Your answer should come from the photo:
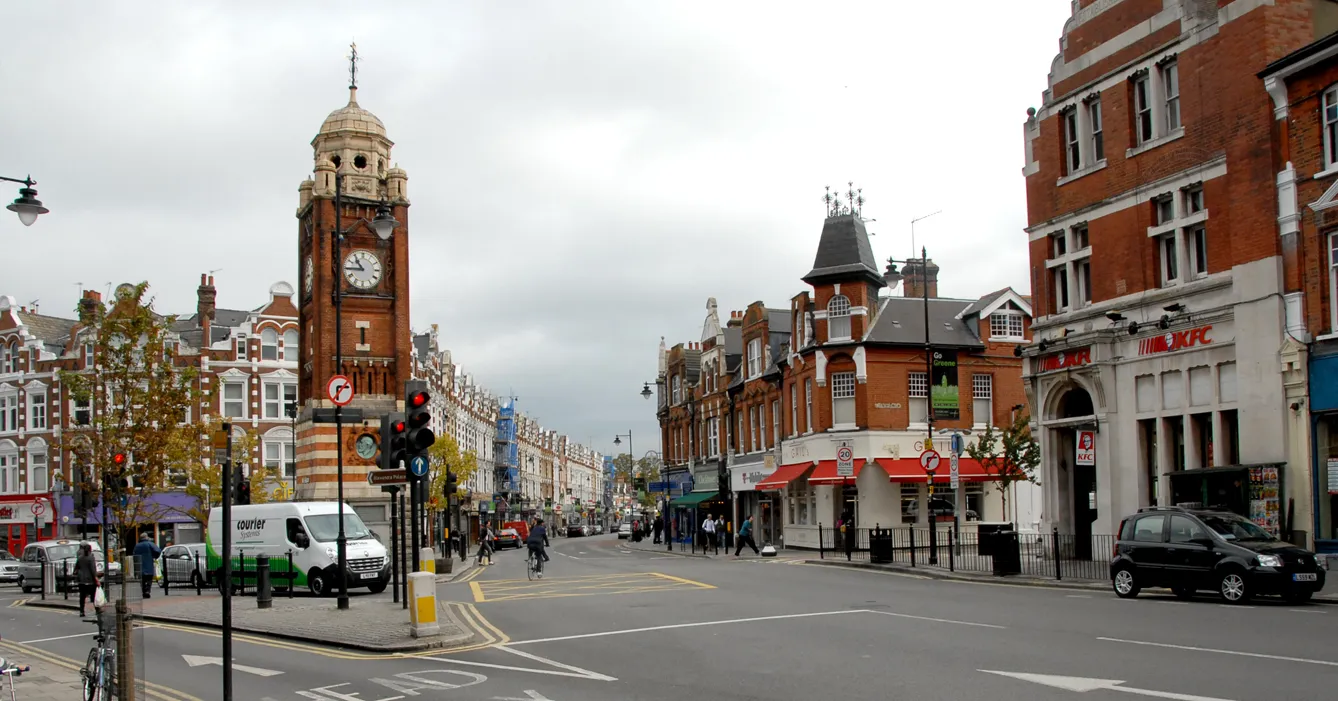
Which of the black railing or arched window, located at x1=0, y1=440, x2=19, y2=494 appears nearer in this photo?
the black railing

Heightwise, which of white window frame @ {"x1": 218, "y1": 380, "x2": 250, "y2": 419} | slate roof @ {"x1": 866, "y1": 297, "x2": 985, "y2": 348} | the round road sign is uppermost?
slate roof @ {"x1": 866, "y1": 297, "x2": 985, "y2": 348}

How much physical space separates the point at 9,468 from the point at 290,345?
1647 cm

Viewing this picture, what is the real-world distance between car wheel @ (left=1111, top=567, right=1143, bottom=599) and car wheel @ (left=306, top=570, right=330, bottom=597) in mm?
19263

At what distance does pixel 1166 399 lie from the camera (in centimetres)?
2819

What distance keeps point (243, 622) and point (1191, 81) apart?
23874mm

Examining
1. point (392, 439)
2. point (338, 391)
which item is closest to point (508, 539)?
point (338, 391)

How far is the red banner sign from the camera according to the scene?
3030cm

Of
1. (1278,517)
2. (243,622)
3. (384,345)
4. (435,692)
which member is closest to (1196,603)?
(1278,517)

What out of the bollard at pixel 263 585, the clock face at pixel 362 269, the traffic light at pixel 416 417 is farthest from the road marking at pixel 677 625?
the clock face at pixel 362 269

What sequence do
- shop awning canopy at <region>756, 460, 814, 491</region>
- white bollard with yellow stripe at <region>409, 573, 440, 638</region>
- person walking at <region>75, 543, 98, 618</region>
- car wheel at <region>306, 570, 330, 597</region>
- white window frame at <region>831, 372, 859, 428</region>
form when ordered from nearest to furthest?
1. white bollard with yellow stripe at <region>409, 573, 440, 638</region>
2. person walking at <region>75, 543, 98, 618</region>
3. car wheel at <region>306, 570, 330, 597</region>
4. white window frame at <region>831, 372, 859, 428</region>
5. shop awning canopy at <region>756, 460, 814, 491</region>

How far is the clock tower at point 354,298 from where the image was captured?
4688cm

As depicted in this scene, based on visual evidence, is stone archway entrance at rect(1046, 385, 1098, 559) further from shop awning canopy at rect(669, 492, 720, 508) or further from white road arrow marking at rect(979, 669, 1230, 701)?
shop awning canopy at rect(669, 492, 720, 508)

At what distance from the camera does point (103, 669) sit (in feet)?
33.9

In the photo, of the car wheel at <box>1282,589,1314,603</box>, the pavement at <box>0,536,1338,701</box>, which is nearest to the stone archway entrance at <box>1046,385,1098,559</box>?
the pavement at <box>0,536,1338,701</box>
